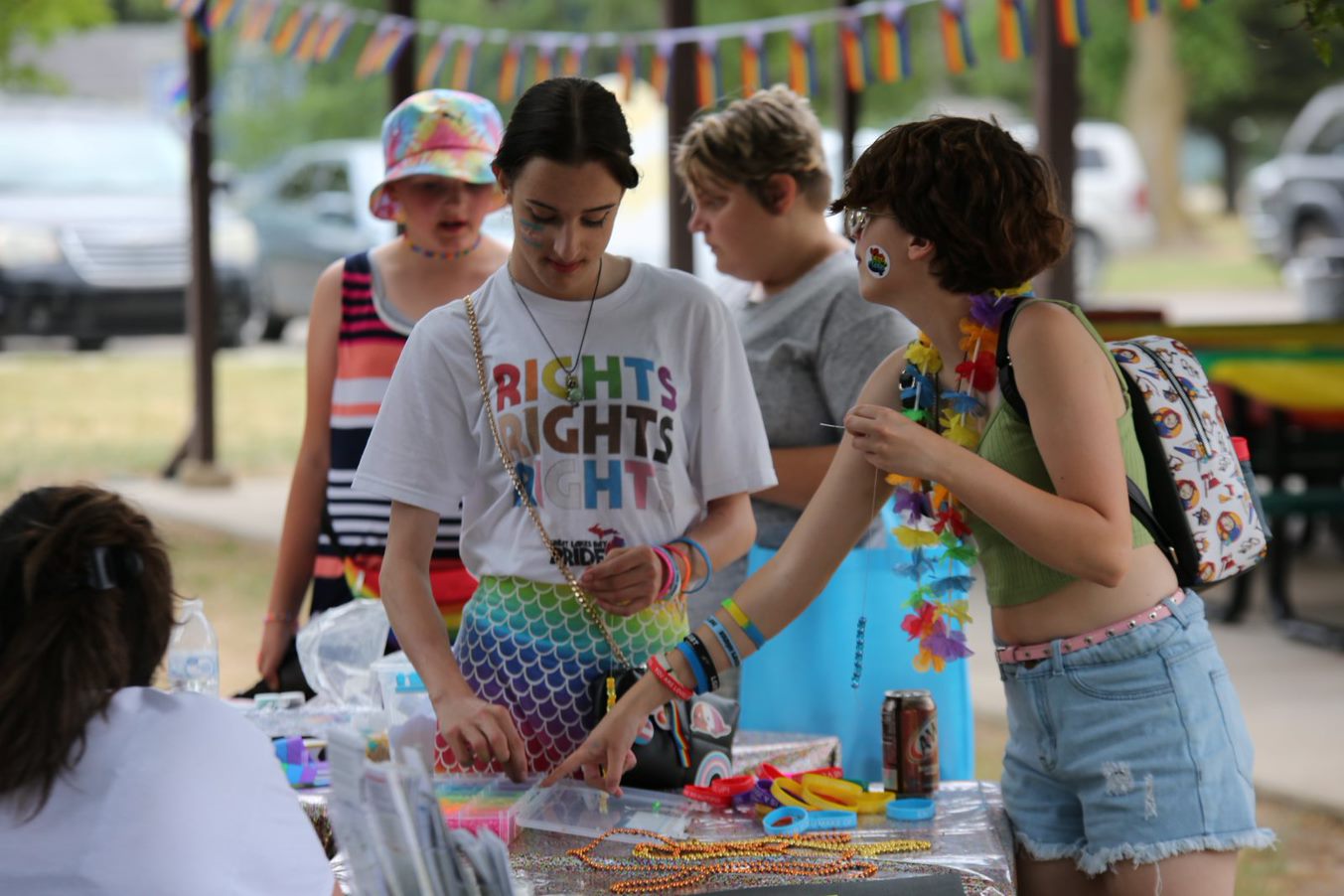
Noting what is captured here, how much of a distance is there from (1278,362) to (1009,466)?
5.50 meters

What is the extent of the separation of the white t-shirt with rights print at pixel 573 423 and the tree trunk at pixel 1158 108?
2372cm

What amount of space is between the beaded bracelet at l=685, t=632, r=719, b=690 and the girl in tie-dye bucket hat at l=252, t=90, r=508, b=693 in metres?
0.77

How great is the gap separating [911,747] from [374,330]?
1292 millimetres

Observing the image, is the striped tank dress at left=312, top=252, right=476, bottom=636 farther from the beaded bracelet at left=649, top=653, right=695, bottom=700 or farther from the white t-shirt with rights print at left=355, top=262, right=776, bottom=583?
the beaded bracelet at left=649, top=653, right=695, bottom=700

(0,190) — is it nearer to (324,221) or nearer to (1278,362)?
(324,221)

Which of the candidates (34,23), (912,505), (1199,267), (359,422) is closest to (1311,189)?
(1199,267)

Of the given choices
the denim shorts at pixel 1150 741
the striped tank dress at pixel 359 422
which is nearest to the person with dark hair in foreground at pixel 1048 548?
the denim shorts at pixel 1150 741

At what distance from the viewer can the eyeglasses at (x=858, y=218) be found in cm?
239

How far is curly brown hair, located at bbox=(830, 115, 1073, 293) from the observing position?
2.31 m

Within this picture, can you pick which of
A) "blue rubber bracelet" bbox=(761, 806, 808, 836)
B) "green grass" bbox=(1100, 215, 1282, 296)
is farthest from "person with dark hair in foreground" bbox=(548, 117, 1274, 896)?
"green grass" bbox=(1100, 215, 1282, 296)

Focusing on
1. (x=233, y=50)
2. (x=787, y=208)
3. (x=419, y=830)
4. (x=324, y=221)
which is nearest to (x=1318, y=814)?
(x=787, y=208)

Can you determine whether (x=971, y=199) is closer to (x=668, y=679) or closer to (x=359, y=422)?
(x=668, y=679)

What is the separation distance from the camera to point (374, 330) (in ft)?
10.7

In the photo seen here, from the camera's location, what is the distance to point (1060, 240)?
2357 millimetres
